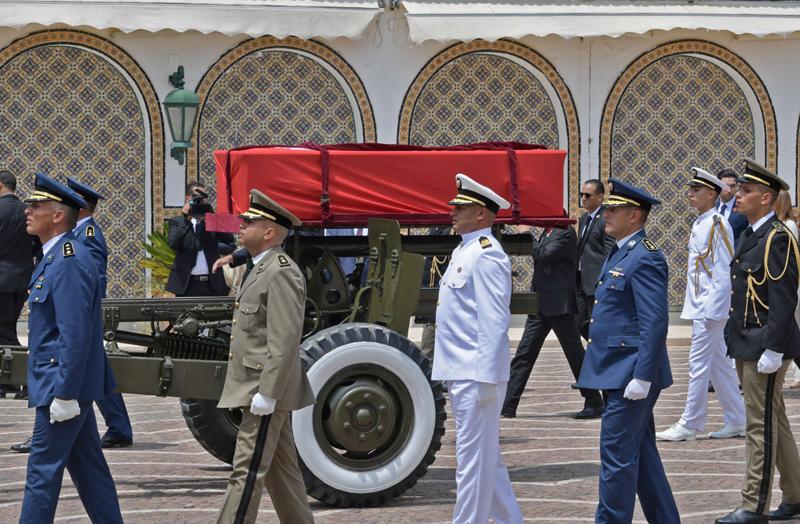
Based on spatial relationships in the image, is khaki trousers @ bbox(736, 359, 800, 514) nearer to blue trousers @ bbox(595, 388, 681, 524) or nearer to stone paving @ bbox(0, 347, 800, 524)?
stone paving @ bbox(0, 347, 800, 524)

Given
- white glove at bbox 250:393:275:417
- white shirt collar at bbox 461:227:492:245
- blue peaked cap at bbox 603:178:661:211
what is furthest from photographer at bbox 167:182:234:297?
white glove at bbox 250:393:275:417

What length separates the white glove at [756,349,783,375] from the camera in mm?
7230

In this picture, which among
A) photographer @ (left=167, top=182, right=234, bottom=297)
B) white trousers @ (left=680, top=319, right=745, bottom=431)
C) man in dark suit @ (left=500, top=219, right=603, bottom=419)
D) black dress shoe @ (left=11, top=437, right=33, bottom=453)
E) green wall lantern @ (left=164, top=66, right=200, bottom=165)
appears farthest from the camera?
green wall lantern @ (left=164, top=66, right=200, bottom=165)

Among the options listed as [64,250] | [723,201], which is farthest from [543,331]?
[64,250]

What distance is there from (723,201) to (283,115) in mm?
7284

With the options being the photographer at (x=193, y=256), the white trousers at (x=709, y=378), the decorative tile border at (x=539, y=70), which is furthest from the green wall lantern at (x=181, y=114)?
the white trousers at (x=709, y=378)

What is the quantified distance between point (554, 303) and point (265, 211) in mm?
5083

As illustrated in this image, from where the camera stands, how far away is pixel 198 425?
8734 mm

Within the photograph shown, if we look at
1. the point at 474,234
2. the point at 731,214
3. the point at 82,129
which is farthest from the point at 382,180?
the point at 82,129

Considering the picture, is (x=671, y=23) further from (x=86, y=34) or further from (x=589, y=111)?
(x=86, y=34)

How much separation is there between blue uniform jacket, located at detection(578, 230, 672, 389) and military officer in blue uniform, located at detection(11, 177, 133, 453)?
11.3ft

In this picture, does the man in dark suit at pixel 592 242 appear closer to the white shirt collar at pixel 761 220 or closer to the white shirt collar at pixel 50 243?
the white shirt collar at pixel 761 220

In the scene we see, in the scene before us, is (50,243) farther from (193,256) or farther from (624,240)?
(193,256)

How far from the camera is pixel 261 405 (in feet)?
20.4
